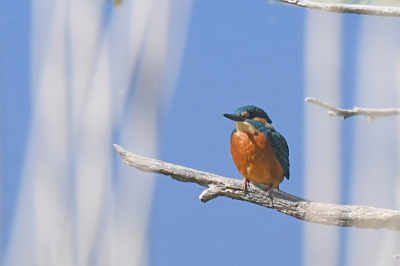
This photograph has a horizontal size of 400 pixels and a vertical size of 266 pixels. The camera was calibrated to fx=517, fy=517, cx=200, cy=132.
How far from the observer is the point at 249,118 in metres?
2.43

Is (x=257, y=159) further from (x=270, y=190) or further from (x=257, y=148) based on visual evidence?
(x=270, y=190)

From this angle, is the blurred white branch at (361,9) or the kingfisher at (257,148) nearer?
the blurred white branch at (361,9)

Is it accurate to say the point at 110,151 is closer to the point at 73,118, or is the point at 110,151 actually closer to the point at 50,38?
the point at 73,118

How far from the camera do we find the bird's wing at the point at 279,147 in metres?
2.40

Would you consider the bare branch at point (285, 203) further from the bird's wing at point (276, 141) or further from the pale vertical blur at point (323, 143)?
the pale vertical blur at point (323, 143)

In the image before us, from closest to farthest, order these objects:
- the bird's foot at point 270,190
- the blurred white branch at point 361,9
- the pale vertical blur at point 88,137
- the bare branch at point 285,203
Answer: the pale vertical blur at point 88,137
the blurred white branch at point 361,9
the bare branch at point 285,203
the bird's foot at point 270,190

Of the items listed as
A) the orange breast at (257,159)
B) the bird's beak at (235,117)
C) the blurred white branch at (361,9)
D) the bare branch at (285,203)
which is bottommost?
the bare branch at (285,203)

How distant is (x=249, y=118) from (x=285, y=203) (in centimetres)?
48

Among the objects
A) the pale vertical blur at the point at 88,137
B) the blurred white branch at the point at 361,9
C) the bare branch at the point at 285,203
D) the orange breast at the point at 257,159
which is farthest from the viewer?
the orange breast at the point at 257,159

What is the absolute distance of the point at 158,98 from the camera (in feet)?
3.12

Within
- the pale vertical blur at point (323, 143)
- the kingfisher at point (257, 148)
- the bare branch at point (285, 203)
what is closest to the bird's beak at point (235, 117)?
the kingfisher at point (257, 148)

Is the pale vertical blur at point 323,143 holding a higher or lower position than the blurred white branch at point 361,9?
lower

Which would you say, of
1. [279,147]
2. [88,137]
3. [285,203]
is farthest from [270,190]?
[88,137]

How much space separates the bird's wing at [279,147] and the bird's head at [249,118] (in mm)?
56
